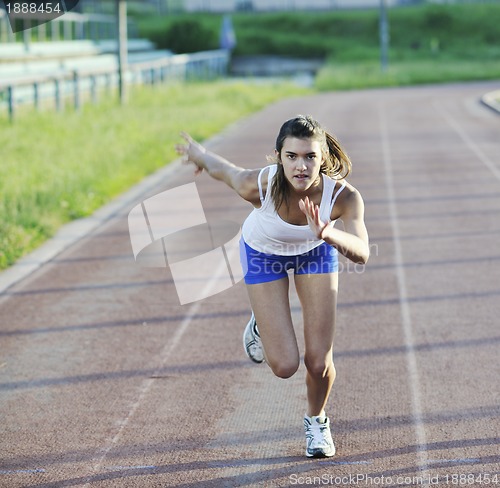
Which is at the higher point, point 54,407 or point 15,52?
point 54,407

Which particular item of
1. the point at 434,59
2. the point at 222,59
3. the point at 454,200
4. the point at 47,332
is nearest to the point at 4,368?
the point at 47,332

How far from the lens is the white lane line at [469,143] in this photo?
61.7 feet

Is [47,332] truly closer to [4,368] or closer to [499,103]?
[4,368]

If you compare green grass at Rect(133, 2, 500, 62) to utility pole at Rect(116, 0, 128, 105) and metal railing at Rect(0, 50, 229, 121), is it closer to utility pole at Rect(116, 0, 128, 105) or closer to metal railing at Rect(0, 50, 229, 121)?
metal railing at Rect(0, 50, 229, 121)

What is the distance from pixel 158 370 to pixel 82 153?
1161cm

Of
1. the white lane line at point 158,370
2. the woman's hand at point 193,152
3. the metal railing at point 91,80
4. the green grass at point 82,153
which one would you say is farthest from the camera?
the metal railing at point 91,80

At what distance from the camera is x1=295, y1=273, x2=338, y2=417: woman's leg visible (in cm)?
558

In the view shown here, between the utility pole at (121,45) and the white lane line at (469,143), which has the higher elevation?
the utility pole at (121,45)

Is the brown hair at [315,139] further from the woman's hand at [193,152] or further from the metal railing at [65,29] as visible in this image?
the metal railing at [65,29]

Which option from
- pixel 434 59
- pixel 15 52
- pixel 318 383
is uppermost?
pixel 318 383

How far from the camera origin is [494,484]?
17.2 ft

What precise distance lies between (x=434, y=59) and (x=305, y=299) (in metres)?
61.8

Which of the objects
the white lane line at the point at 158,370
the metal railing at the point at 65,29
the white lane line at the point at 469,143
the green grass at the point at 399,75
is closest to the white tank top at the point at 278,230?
the white lane line at the point at 158,370

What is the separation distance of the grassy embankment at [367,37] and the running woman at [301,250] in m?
45.6
